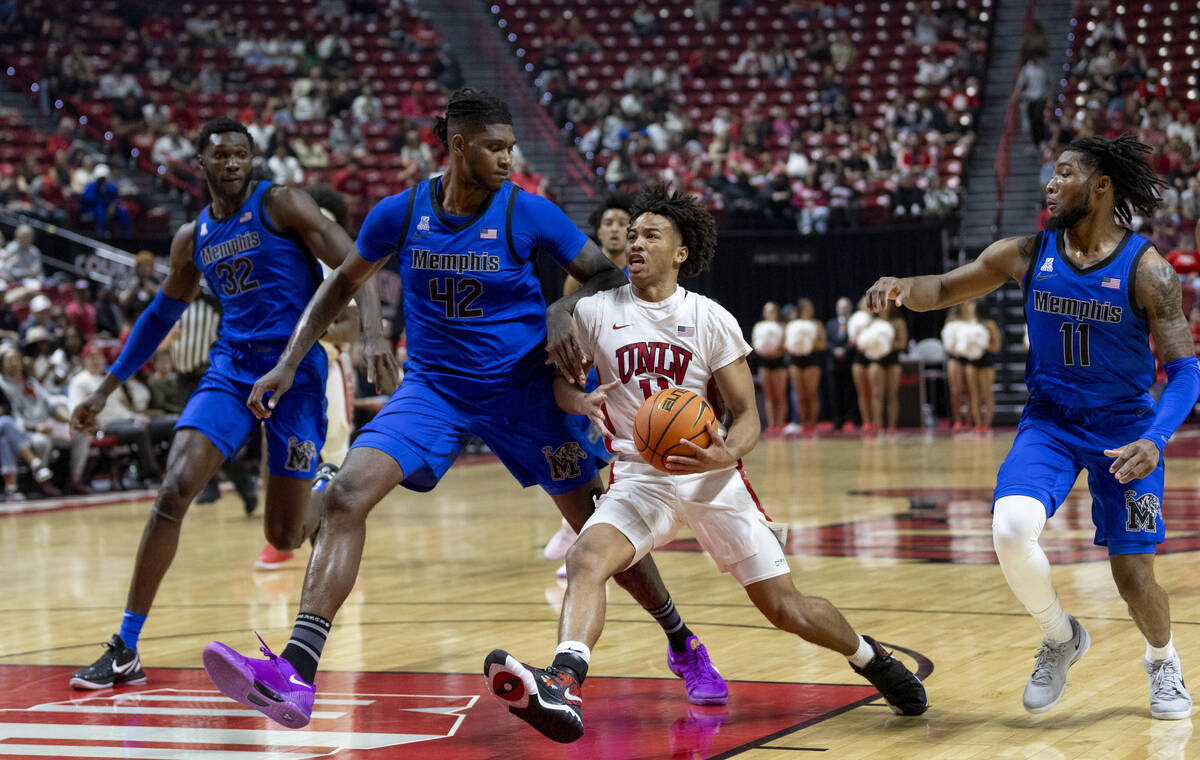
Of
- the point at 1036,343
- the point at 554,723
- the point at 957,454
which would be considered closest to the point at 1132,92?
the point at 957,454

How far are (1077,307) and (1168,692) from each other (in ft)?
3.97

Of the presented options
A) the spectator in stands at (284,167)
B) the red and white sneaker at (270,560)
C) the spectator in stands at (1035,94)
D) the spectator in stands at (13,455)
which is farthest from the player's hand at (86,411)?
the spectator in stands at (1035,94)

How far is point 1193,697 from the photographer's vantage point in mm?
4586

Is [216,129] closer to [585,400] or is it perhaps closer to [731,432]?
[585,400]

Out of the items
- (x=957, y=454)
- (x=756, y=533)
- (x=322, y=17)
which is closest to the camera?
(x=756, y=533)

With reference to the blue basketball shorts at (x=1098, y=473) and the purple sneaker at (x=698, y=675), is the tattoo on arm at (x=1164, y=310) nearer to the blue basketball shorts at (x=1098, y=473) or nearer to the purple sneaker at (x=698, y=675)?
the blue basketball shorts at (x=1098, y=473)

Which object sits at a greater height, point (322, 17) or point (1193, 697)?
point (322, 17)

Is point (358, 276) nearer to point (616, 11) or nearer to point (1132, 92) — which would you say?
point (1132, 92)

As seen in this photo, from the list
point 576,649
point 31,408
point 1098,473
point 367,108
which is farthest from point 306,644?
point 367,108

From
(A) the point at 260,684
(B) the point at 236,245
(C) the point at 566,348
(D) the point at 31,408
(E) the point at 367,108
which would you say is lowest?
(D) the point at 31,408

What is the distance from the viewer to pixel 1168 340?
431cm

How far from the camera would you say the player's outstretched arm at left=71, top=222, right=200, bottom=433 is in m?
5.71

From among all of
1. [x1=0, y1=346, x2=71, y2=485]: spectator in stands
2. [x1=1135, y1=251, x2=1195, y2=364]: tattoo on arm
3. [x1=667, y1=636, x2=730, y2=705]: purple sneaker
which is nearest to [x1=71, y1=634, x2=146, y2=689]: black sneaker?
[x1=667, y1=636, x2=730, y2=705]: purple sneaker

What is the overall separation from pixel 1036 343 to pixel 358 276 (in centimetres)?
227
